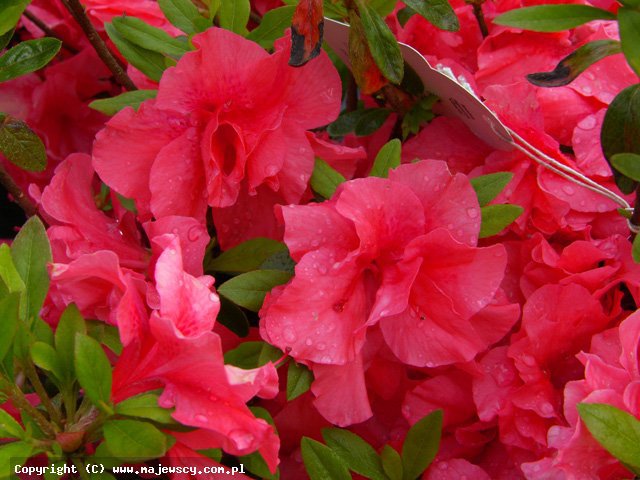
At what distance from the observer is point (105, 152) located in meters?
0.93

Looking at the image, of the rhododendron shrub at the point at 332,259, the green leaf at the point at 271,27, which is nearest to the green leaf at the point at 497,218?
the rhododendron shrub at the point at 332,259

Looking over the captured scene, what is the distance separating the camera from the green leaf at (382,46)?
2.92 ft

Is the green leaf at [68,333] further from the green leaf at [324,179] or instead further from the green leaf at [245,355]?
the green leaf at [324,179]

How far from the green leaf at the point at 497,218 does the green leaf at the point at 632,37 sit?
0.71 ft

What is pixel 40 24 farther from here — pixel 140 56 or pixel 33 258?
pixel 33 258

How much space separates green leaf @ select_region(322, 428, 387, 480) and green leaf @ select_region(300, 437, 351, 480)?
1.8 inches

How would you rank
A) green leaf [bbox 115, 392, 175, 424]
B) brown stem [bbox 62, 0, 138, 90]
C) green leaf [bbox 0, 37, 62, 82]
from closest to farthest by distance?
green leaf [bbox 115, 392, 175, 424], green leaf [bbox 0, 37, 62, 82], brown stem [bbox 62, 0, 138, 90]

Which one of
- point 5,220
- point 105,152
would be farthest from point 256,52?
point 5,220

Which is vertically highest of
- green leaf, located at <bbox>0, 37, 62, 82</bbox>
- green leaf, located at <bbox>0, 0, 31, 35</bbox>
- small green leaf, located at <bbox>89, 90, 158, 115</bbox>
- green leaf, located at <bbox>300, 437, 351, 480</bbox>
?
green leaf, located at <bbox>0, 0, 31, 35</bbox>

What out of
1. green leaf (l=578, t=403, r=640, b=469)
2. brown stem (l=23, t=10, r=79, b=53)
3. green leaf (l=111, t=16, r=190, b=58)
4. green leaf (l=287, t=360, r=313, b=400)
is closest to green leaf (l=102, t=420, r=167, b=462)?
green leaf (l=287, t=360, r=313, b=400)

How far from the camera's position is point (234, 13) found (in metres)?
1.00

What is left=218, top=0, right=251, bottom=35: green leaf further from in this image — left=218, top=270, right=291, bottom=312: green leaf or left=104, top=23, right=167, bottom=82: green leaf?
left=218, top=270, right=291, bottom=312: green leaf

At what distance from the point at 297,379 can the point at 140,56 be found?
48 cm

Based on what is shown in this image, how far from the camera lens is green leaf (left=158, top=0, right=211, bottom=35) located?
3.28ft
